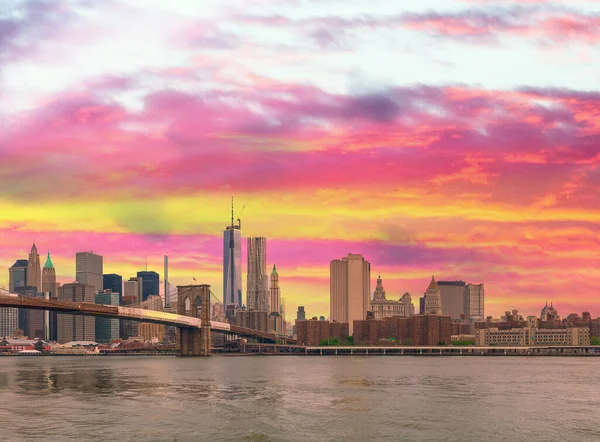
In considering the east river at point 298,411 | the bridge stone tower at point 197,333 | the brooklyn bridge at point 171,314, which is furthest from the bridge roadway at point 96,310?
the east river at point 298,411

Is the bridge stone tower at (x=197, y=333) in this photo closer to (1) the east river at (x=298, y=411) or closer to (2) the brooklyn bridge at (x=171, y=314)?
(2) the brooklyn bridge at (x=171, y=314)

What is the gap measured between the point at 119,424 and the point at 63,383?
1529 inches

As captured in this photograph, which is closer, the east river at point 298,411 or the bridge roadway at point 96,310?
the east river at point 298,411

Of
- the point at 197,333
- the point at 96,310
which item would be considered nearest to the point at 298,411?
the point at 96,310

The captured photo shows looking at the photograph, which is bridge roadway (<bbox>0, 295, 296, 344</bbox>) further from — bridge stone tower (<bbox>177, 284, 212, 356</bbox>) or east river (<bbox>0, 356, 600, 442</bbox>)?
east river (<bbox>0, 356, 600, 442</bbox>)

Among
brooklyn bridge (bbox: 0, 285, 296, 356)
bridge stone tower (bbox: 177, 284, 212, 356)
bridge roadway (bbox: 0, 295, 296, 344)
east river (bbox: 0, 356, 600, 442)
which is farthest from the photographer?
bridge stone tower (bbox: 177, 284, 212, 356)

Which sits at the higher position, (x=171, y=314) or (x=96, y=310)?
(x=96, y=310)

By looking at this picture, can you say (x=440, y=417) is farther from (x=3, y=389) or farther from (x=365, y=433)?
(x=3, y=389)

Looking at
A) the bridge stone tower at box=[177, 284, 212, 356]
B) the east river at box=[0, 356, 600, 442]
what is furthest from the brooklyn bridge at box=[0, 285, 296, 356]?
the east river at box=[0, 356, 600, 442]

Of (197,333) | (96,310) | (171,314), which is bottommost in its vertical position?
(197,333)

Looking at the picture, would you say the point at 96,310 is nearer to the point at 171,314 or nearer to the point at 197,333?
the point at 171,314

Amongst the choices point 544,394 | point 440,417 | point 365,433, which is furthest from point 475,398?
point 365,433

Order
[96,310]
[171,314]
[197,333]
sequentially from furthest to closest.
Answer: [197,333] → [171,314] → [96,310]

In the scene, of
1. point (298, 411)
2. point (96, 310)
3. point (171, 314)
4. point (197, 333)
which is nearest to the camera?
point (298, 411)
